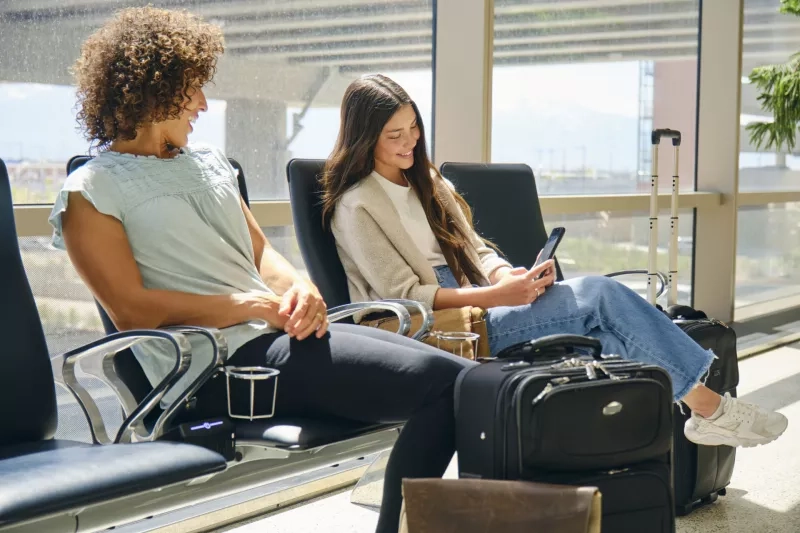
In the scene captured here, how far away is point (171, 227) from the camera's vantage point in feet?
6.48

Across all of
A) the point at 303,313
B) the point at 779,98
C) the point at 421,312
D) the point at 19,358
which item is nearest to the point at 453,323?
the point at 421,312

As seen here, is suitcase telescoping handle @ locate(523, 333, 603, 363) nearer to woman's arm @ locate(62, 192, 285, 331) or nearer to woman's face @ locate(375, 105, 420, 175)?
woman's arm @ locate(62, 192, 285, 331)

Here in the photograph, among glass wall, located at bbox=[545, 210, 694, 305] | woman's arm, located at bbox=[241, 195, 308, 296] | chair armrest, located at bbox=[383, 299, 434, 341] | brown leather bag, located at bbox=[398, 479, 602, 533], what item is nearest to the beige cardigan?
chair armrest, located at bbox=[383, 299, 434, 341]

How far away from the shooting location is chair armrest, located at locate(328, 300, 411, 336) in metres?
2.19

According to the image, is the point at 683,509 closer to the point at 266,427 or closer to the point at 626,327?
the point at 626,327

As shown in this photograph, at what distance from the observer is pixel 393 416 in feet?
6.07

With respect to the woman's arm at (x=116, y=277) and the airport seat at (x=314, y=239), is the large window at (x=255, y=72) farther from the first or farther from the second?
the woman's arm at (x=116, y=277)

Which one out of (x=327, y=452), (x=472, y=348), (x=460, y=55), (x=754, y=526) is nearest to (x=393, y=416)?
(x=327, y=452)

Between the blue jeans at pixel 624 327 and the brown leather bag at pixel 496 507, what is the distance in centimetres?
70

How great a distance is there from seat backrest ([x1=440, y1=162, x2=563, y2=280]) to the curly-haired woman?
1.05 m

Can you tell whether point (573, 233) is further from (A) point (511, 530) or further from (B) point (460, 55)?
(A) point (511, 530)

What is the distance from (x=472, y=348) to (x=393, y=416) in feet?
1.67

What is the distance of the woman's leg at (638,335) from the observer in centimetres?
224

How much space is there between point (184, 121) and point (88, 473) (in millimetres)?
910
